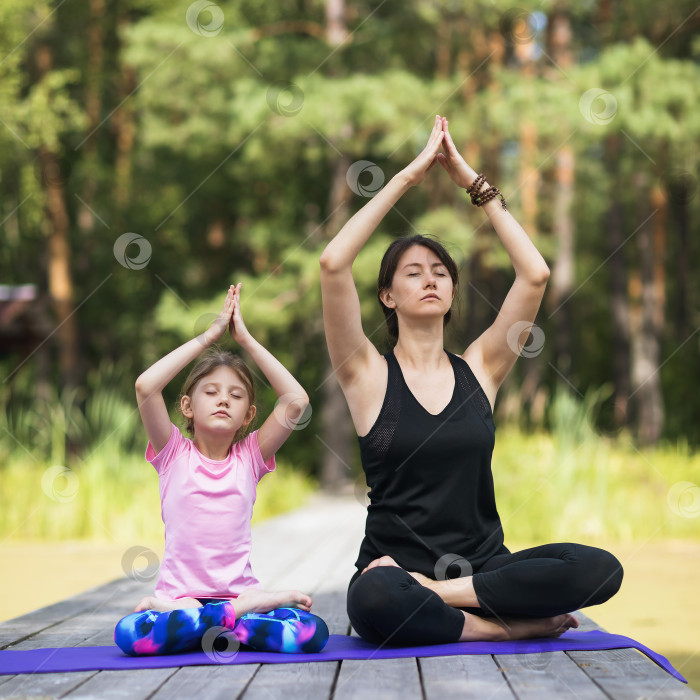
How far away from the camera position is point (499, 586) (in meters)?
2.80

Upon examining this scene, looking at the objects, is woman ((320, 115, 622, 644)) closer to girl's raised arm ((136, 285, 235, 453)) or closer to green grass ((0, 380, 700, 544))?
girl's raised arm ((136, 285, 235, 453))

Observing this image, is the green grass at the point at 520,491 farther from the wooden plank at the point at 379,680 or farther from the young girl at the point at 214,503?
the wooden plank at the point at 379,680

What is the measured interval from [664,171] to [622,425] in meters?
4.63

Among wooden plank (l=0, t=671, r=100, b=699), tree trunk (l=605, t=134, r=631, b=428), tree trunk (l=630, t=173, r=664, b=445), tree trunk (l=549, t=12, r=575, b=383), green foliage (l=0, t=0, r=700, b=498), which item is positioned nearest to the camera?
wooden plank (l=0, t=671, r=100, b=699)

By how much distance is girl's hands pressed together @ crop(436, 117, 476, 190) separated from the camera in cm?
302

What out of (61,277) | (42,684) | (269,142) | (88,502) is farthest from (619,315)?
(42,684)

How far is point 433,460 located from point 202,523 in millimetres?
703

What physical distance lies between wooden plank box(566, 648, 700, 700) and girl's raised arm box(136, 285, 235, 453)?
1337 millimetres

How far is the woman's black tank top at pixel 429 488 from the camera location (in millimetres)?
2916

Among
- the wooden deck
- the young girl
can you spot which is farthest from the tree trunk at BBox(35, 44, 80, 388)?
the young girl

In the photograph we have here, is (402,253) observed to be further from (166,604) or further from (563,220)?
(563,220)

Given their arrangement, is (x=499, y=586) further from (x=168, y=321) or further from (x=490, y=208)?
(x=168, y=321)

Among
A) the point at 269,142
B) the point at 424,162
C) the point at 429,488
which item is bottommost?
the point at 429,488

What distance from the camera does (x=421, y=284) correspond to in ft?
10.0
